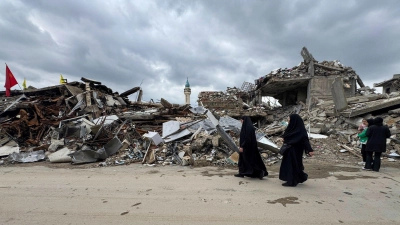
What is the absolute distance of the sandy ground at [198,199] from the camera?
253cm

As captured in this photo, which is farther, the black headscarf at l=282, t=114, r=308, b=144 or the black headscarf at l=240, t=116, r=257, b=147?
the black headscarf at l=240, t=116, r=257, b=147

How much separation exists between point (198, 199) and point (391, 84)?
25.3 m

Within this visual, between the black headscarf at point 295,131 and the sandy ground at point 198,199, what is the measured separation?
83cm

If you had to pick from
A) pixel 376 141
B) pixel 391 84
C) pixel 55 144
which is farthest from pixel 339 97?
pixel 391 84

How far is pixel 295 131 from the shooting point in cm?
368

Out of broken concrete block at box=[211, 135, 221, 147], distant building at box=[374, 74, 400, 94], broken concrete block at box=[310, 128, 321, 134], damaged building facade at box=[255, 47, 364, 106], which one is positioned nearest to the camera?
broken concrete block at box=[211, 135, 221, 147]

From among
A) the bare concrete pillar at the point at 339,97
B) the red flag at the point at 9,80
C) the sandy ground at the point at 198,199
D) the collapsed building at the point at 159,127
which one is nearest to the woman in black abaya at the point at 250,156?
the sandy ground at the point at 198,199

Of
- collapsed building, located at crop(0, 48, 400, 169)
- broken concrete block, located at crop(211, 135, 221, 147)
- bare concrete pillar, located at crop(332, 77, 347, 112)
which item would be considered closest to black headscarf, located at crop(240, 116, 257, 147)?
collapsed building, located at crop(0, 48, 400, 169)

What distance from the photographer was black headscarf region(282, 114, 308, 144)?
365cm

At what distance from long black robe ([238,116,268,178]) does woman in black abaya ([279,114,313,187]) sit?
1.56 ft

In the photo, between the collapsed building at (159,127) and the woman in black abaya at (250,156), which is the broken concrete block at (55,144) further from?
the woman in black abaya at (250,156)

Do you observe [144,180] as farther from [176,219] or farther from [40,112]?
[40,112]

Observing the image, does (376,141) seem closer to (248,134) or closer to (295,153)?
(295,153)

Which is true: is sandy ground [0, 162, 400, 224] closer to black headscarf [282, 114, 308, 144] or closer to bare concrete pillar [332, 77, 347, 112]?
black headscarf [282, 114, 308, 144]
